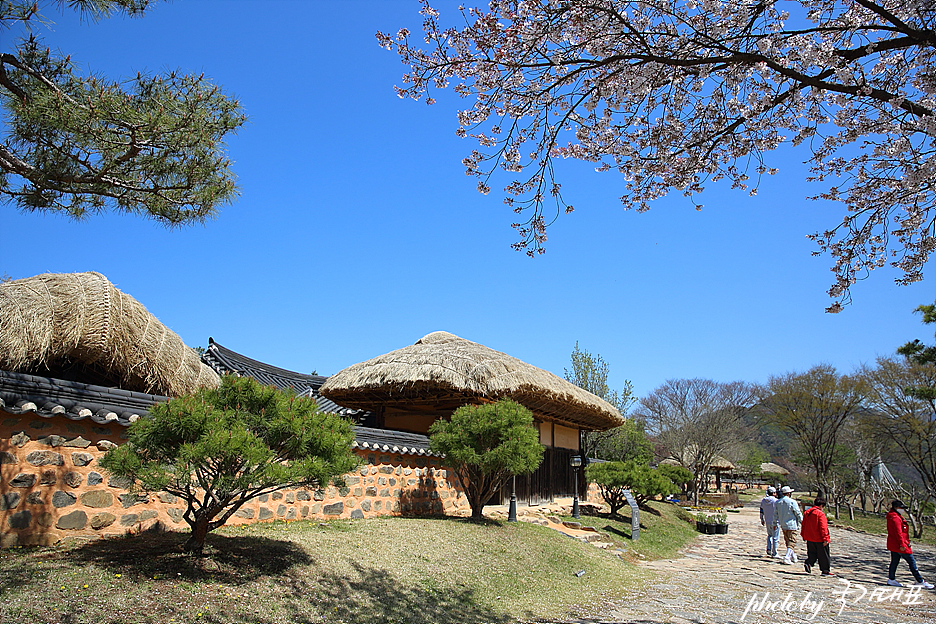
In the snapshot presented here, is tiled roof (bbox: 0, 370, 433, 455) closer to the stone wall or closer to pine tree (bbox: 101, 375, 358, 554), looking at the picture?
the stone wall

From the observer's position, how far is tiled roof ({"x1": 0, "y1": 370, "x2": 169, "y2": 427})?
14.2ft

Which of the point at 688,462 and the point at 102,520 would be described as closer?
the point at 102,520

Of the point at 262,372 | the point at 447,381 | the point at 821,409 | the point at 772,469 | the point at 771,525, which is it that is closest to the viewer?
the point at 771,525

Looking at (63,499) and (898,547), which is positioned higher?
(63,499)

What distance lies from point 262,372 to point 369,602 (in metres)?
10.7

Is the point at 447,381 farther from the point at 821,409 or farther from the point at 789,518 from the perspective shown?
the point at 821,409

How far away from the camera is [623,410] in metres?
21.6

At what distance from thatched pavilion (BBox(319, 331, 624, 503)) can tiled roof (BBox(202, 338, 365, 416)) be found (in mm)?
695

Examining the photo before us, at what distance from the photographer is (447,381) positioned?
9828 mm

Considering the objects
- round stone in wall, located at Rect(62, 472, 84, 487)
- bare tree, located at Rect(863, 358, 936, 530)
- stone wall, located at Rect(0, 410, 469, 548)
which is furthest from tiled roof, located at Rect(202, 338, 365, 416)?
bare tree, located at Rect(863, 358, 936, 530)

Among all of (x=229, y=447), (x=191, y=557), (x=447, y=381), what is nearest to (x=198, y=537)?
(x=191, y=557)

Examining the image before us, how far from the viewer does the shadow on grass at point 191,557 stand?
13.0ft

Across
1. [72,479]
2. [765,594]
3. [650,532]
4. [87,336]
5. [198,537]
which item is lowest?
[650,532]

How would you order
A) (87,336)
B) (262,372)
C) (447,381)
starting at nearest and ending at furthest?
1. (87,336)
2. (447,381)
3. (262,372)
